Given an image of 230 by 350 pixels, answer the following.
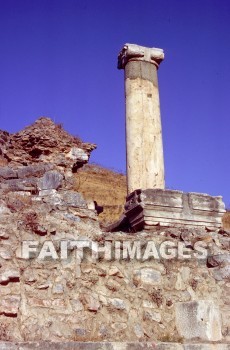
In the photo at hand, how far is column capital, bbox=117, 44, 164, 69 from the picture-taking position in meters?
9.01

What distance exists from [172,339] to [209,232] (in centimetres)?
187

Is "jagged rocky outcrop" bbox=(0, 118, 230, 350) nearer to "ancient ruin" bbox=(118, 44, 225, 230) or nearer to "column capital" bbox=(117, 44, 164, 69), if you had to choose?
"ancient ruin" bbox=(118, 44, 225, 230)

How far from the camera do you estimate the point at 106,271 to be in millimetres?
5668

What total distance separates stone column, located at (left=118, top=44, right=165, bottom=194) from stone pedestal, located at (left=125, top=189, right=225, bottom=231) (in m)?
1.01

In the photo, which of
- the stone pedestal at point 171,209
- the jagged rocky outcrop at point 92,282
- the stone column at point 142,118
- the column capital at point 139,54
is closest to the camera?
the jagged rocky outcrop at point 92,282

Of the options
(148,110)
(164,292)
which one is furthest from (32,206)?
Answer: (148,110)

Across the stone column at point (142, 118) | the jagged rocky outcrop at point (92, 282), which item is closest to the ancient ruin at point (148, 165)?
the stone column at point (142, 118)

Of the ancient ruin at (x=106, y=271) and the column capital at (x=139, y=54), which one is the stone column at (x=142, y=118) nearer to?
the column capital at (x=139, y=54)

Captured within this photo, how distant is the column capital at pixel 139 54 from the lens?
9008 millimetres

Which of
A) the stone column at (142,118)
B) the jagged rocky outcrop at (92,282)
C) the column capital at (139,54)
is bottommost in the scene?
the jagged rocky outcrop at (92,282)

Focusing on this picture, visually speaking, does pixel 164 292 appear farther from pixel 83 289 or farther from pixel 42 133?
→ pixel 42 133

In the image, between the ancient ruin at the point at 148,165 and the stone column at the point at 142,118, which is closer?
the ancient ruin at the point at 148,165

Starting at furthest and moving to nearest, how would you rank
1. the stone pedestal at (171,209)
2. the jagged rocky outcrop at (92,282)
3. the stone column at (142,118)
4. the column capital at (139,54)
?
the column capital at (139,54) < the stone column at (142,118) < the stone pedestal at (171,209) < the jagged rocky outcrop at (92,282)

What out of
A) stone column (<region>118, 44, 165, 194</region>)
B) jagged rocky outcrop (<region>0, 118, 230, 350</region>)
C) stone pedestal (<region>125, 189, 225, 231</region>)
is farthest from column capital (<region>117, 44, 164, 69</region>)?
jagged rocky outcrop (<region>0, 118, 230, 350</region>)
